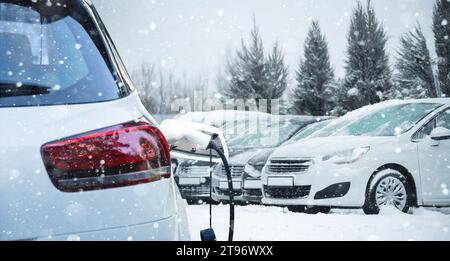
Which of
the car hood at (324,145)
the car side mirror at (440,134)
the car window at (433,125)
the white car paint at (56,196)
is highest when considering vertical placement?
the car window at (433,125)

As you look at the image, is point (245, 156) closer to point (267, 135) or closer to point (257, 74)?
point (267, 135)

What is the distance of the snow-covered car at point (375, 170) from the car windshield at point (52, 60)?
19.0 ft

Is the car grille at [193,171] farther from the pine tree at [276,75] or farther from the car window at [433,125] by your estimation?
the pine tree at [276,75]

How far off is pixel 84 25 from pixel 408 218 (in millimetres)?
5785

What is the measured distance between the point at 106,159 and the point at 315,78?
3562 centimetres

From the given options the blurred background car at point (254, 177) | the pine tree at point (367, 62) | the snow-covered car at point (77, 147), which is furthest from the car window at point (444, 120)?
the pine tree at point (367, 62)

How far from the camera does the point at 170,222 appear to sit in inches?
62.5

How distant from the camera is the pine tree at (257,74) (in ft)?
123

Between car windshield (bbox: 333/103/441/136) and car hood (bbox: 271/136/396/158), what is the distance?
1.20 feet

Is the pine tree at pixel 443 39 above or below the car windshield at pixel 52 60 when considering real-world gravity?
above

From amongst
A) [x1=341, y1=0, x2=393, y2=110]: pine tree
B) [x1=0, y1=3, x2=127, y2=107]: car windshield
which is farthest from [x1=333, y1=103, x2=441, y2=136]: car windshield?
[x1=341, y1=0, x2=393, y2=110]: pine tree

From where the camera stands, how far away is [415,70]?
30.6m

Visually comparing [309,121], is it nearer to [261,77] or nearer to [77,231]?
[77,231]

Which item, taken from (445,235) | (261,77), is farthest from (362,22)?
(445,235)
